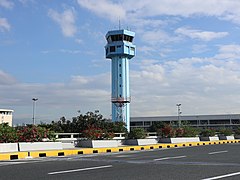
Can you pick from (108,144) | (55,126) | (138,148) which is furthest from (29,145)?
(55,126)

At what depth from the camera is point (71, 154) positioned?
66.1ft

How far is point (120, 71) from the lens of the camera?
81.6m

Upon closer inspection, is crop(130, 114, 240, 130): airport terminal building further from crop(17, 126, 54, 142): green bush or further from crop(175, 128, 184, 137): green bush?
crop(17, 126, 54, 142): green bush

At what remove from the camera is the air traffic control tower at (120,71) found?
267 ft

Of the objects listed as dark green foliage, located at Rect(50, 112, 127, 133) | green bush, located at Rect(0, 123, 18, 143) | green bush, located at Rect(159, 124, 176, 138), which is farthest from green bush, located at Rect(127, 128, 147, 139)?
dark green foliage, located at Rect(50, 112, 127, 133)

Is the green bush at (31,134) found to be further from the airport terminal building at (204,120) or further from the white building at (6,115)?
the white building at (6,115)

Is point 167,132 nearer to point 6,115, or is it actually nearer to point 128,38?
point 128,38

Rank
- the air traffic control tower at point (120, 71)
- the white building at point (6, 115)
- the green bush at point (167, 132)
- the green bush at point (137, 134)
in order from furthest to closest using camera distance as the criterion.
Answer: the white building at point (6, 115) < the air traffic control tower at point (120, 71) < the green bush at point (167, 132) < the green bush at point (137, 134)

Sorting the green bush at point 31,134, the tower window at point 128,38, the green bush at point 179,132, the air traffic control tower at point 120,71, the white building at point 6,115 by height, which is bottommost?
the green bush at point 179,132

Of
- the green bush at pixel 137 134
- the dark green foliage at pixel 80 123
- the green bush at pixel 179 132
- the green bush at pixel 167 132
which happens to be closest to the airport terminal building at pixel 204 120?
the dark green foliage at pixel 80 123

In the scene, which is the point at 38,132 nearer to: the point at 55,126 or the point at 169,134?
the point at 169,134

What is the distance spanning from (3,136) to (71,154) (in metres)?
3.75

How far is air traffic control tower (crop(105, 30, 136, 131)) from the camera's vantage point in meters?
81.2

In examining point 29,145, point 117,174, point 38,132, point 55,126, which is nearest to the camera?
point 117,174
